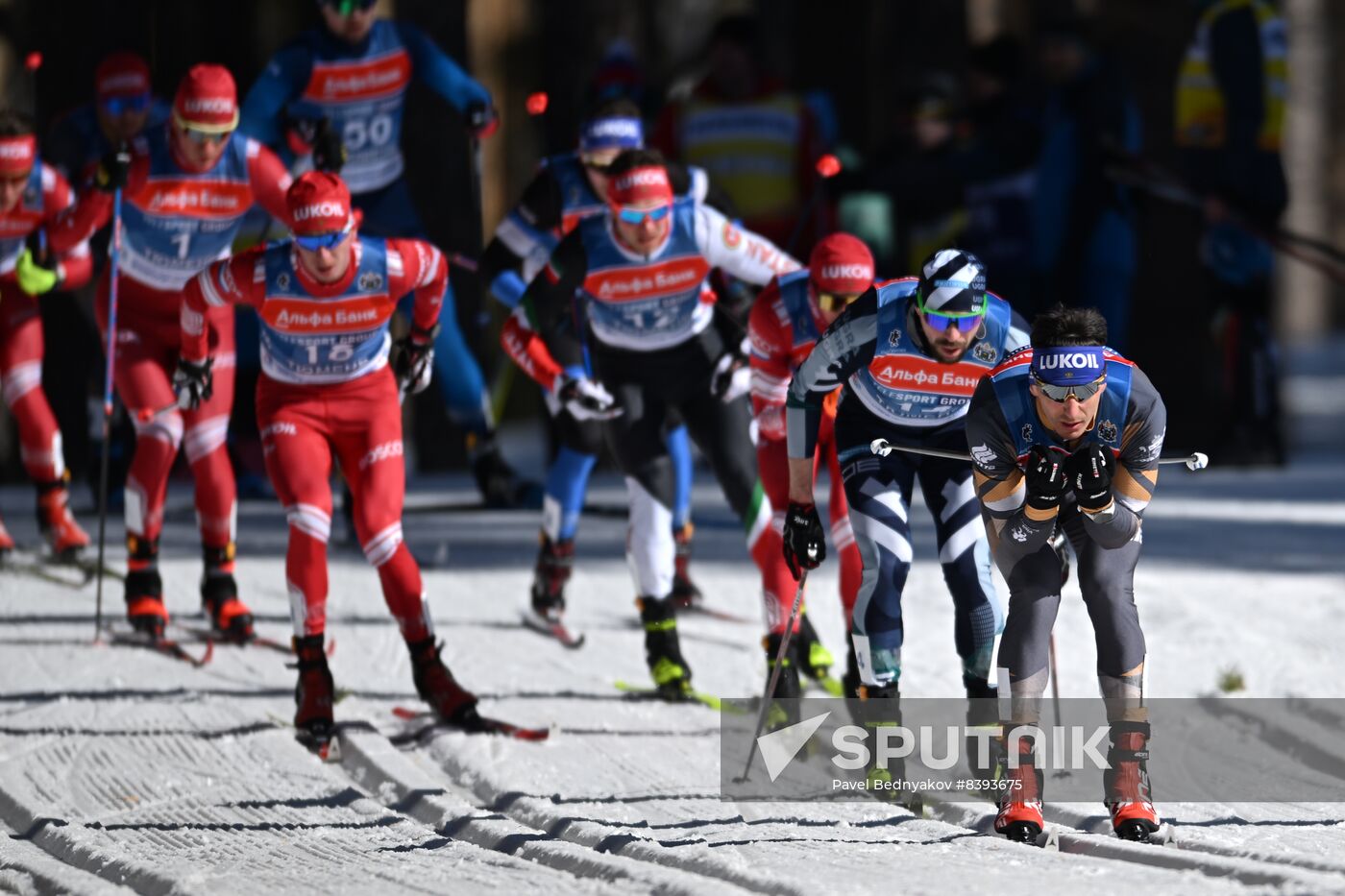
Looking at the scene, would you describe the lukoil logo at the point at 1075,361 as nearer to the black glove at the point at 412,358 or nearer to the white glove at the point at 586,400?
the white glove at the point at 586,400

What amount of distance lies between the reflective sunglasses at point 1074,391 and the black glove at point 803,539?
1.24 meters

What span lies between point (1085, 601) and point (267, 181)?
450 cm

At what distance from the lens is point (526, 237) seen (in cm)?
1049

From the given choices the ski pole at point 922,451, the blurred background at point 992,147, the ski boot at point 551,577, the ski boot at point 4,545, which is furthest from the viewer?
the blurred background at point 992,147

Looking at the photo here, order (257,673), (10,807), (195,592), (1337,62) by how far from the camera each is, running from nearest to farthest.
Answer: (10,807), (257,673), (195,592), (1337,62)

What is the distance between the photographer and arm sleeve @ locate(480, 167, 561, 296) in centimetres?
1041

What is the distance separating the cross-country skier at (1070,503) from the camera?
6.65 metres

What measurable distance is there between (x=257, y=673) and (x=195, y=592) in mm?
1307

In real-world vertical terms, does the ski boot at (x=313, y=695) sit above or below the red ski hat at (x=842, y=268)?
below

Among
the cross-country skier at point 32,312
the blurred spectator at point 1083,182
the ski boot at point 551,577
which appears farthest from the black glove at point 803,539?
the blurred spectator at point 1083,182

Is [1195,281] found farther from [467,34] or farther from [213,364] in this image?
[213,364]

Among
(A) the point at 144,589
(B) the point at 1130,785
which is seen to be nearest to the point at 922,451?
(B) the point at 1130,785

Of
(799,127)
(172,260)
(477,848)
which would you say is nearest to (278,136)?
(172,260)

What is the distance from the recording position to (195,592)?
10.7 metres
